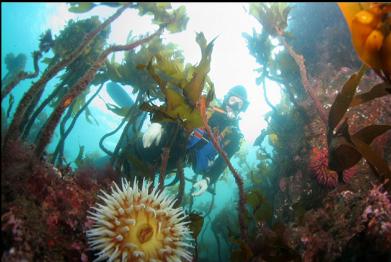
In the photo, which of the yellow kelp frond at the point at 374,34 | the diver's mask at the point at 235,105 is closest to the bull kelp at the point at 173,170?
the yellow kelp frond at the point at 374,34

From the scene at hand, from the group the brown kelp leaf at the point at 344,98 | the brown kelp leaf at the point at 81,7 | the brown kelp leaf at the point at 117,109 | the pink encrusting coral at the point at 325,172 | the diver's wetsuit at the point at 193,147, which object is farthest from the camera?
the brown kelp leaf at the point at 117,109

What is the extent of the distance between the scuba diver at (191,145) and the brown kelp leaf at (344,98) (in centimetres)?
127

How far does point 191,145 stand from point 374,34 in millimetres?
3160

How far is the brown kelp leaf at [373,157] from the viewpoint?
2455 millimetres

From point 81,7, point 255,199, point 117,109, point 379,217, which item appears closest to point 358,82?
point 379,217

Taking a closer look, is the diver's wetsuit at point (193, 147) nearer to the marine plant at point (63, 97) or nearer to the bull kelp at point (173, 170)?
the bull kelp at point (173, 170)

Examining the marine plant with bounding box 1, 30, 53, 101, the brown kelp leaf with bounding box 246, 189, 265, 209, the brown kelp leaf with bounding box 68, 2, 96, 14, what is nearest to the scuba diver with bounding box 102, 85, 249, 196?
the brown kelp leaf with bounding box 246, 189, 265, 209

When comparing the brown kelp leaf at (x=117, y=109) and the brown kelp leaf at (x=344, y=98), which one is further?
the brown kelp leaf at (x=117, y=109)

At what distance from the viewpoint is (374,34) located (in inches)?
79.0

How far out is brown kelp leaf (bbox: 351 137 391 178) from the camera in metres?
2.46

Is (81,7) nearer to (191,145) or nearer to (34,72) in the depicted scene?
(34,72)

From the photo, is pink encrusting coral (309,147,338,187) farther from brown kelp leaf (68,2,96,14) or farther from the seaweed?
brown kelp leaf (68,2,96,14)

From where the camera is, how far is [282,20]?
5926 millimetres

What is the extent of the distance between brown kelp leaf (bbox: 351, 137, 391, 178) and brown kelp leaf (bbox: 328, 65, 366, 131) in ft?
1.03
